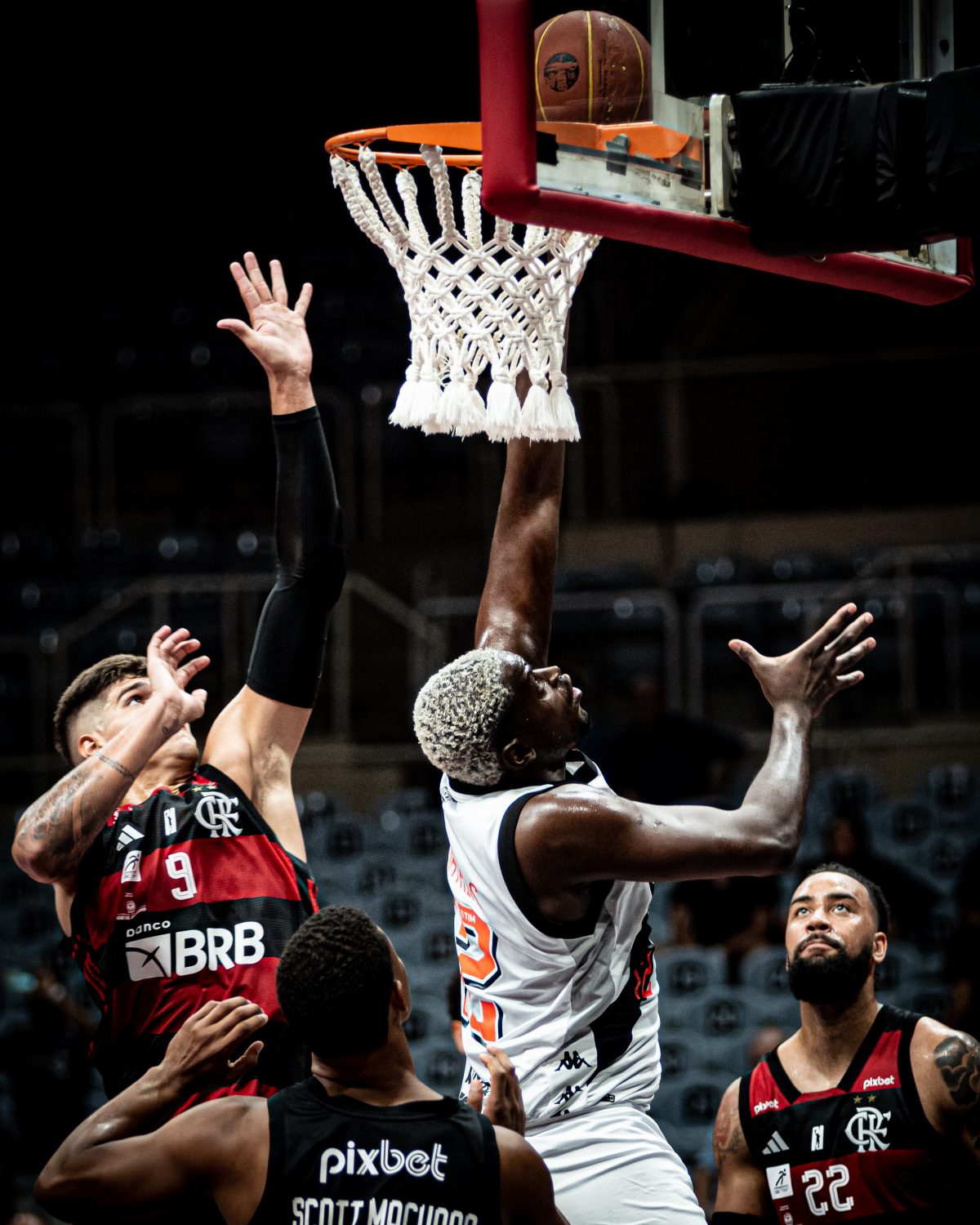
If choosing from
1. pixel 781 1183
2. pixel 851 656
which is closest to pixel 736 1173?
pixel 781 1183

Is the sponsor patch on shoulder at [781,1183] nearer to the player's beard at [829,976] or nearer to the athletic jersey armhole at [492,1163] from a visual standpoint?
the player's beard at [829,976]

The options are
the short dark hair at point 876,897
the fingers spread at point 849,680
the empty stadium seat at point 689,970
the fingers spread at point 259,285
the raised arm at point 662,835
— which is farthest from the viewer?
the empty stadium seat at point 689,970

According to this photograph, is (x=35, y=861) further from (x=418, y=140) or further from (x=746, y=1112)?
(x=746, y=1112)

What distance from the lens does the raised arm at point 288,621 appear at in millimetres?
3863

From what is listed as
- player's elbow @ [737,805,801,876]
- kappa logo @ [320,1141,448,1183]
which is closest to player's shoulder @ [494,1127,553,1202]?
kappa logo @ [320,1141,448,1183]

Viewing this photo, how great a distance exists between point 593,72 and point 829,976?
8.66 ft

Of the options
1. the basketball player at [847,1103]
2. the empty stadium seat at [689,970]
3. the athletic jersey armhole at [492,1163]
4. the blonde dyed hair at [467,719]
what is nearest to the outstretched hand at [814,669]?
the blonde dyed hair at [467,719]

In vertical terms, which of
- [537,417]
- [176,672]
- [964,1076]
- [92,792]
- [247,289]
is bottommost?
[964,1076]

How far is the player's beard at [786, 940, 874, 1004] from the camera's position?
4.54 meters

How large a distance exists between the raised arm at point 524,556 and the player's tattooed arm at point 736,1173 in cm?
167

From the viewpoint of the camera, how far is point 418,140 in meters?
3.99

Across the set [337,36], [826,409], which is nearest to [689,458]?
[826,409]

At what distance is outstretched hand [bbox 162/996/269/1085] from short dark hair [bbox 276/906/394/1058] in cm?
25

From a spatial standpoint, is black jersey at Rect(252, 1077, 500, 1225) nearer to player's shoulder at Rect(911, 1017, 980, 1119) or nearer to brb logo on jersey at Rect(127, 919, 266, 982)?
brb logo on jersey at Rect(127, 919, 266, 982)
